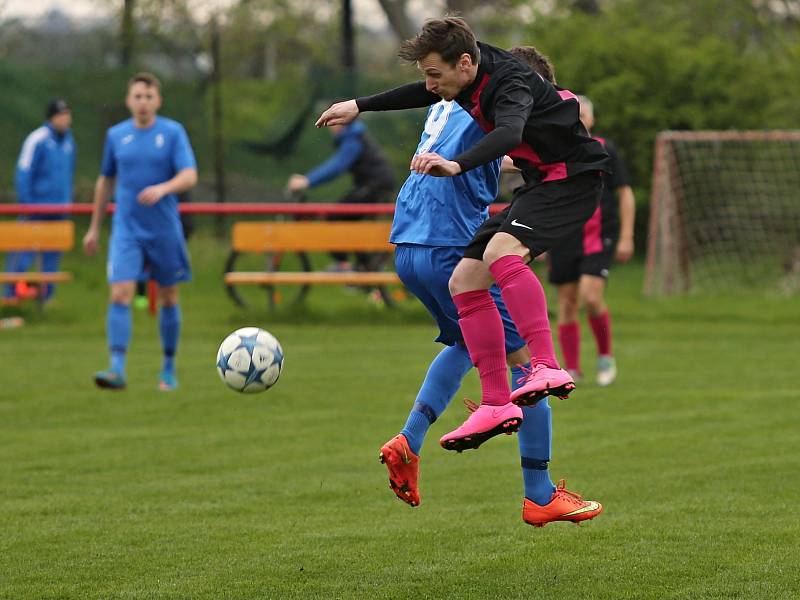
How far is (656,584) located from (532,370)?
0.89m

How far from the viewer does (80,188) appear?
1966 cm

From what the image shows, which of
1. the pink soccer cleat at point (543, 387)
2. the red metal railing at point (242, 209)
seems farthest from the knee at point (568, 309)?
the pink soccer cleat at point (543, 387)

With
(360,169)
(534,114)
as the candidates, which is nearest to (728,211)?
(360,169)

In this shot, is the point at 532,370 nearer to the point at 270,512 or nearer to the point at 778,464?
the point at 270,512

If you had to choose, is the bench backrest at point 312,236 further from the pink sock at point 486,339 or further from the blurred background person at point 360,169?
the pink sock at point 486,339

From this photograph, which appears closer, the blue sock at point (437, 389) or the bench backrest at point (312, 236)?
the blue sock at point (437, 389)

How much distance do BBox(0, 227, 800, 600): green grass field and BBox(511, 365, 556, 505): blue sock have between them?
0.79 feet

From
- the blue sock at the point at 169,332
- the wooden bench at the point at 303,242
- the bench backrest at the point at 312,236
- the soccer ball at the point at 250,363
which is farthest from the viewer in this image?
the bench backrest at the point at 312,236

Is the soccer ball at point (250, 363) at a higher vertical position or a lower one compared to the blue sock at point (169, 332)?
higher

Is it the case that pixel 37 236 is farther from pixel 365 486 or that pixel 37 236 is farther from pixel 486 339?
pixel 486 339

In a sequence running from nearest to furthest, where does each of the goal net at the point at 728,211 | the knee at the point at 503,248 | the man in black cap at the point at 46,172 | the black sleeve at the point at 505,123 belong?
1. the black sleeve at the point at 505,123
2. the knee at the point at 503,248
3. the man in black cap at the point at 46,172
4. the goal net at the point at 728,211

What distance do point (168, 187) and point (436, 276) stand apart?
15.9 feet

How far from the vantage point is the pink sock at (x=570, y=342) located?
35.9ft

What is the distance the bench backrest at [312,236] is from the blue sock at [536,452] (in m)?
9.56
